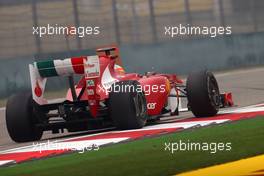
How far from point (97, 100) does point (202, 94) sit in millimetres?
1514

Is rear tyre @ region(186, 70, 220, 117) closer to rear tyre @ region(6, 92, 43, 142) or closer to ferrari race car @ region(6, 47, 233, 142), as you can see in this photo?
ferrari race car @ region(6, 47, 233, 142)

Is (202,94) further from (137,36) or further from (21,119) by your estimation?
(137,36)

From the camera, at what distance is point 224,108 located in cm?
1354

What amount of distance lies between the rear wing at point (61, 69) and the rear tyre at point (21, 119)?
15 cm

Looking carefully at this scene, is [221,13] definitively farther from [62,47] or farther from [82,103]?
[82,103]

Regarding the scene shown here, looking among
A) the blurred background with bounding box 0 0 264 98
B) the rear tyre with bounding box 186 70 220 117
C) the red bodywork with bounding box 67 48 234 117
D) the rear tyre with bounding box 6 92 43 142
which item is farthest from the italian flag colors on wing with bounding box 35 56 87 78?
the blurred background with bounding box 0 0 264 98

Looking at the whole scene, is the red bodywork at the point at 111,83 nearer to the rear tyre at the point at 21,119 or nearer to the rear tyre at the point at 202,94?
the rear tyre at the point at 202,94

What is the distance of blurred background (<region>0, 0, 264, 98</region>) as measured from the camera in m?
23.6

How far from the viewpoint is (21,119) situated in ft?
36.4

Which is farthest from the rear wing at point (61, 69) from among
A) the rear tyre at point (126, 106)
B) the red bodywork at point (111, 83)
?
the rear tyre at point (126, 106)

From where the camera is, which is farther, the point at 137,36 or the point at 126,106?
the point at 137,36

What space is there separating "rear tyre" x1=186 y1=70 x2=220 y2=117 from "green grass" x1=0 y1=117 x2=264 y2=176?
1.80 m

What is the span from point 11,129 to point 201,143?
131 inches

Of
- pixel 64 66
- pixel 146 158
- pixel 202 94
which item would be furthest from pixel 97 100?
pixel 146 158
